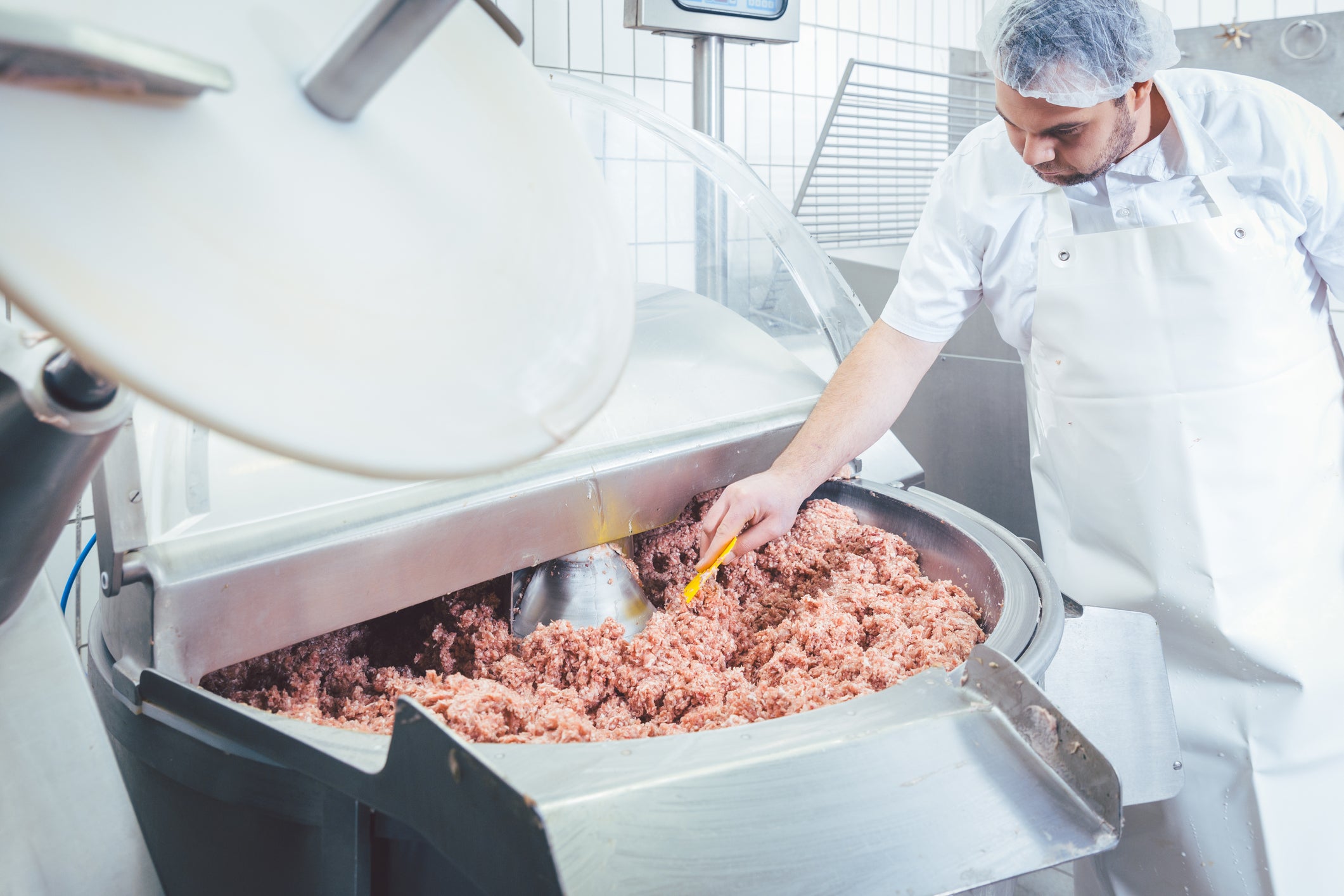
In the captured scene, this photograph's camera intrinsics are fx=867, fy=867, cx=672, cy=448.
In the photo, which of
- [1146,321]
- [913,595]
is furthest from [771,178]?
[913,595]

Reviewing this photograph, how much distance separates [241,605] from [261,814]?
0.17 m

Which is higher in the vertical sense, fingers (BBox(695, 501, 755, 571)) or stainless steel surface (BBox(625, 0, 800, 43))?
stainless steel surface (BBox(625, 0, 800, 43))

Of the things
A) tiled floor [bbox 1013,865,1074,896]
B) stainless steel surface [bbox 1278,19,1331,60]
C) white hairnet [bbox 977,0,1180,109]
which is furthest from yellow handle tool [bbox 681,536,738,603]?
stainless steel surface [bbox 1278,19,1331,60]

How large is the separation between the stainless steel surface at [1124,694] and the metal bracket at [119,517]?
86 cm

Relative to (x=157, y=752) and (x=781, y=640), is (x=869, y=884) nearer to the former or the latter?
(x=781, y=640)

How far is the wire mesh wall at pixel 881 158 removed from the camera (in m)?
2.85

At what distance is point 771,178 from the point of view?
301cm

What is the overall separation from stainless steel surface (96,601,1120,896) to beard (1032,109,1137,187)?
757 mm

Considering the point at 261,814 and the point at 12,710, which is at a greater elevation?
the point at 12,710

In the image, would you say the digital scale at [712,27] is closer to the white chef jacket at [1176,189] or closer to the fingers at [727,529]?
the white chef jacket at [1176,189]

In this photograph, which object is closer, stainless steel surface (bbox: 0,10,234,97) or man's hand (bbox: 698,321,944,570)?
stainless steel surface (bbox: 0,10,234,97)

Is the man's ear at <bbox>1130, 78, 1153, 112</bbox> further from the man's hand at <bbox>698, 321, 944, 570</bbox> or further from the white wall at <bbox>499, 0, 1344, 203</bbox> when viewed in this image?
the white wall at <bbox>499, 0, 1344, 203</bbox>

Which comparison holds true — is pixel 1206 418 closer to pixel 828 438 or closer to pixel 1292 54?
pixel 828 438

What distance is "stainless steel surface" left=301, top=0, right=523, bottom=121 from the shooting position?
0.35 m
